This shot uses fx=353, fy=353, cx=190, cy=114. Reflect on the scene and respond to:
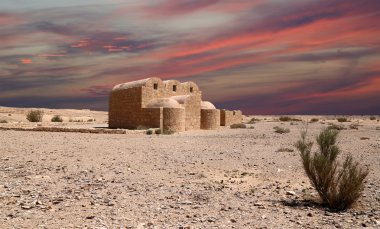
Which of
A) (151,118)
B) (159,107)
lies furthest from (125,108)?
(159,107)

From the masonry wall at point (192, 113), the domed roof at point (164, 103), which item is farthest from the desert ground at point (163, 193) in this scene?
the masonry wall at point (192, 113)

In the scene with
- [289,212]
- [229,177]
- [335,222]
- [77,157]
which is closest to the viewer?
[335,222]

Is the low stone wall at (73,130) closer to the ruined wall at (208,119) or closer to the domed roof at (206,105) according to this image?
the ruined wall at (208,119)

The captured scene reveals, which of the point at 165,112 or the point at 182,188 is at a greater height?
the point at 165,112

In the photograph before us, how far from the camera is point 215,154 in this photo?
39.8 ft

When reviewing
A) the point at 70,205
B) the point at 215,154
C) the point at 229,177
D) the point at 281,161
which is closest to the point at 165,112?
the point at 215,154

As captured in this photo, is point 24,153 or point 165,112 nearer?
point 24,153

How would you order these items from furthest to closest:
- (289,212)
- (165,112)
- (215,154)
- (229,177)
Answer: (165,112) < (215,154) < (229,177) < (289,212)

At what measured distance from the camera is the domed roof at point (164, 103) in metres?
24.8

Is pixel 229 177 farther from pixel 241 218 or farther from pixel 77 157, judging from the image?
pixel 77 157

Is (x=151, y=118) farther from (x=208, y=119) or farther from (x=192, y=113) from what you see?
(x=208, y=119)

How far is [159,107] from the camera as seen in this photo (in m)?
24.6

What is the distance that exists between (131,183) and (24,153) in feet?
17.5

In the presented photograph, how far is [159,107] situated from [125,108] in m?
4.23
